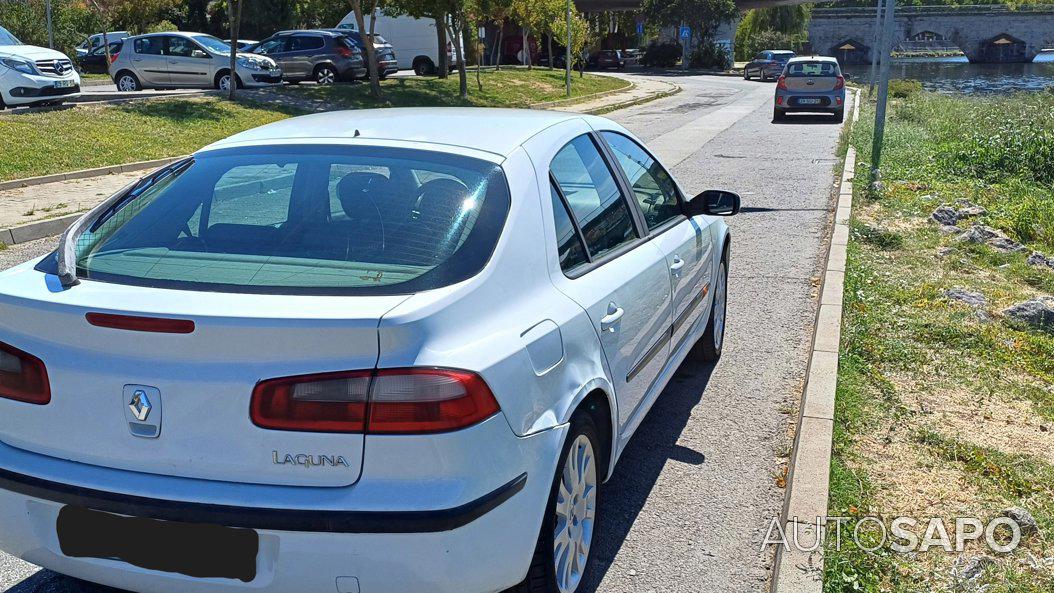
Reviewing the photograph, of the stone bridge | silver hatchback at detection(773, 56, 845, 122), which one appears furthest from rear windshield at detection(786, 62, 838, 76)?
the stone bridge

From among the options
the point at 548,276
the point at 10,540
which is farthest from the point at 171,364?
the point at 548,276

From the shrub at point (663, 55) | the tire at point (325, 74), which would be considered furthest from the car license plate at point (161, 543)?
the shrub at point (663, 55)

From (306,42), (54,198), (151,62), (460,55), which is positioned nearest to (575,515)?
(54,198)

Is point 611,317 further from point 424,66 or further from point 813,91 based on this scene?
point 424,66

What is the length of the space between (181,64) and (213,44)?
1017mm

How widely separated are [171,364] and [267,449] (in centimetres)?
34

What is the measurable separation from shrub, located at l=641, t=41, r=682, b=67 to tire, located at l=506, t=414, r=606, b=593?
6809 centimetres

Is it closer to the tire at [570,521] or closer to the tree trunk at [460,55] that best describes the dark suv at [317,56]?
the tree trunk at [460,55]

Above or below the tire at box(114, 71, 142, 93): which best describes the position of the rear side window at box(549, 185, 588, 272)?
above

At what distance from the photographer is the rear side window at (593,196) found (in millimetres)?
3715

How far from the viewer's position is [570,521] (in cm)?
324

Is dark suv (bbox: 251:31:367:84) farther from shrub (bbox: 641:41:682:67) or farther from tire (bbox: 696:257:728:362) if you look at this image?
shrub (bbox: 641:41:682:67)

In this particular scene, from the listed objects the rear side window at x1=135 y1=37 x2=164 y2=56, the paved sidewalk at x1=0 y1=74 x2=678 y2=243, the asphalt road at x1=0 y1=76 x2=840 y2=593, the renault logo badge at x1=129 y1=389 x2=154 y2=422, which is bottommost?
the asphalt road at x1=0 y1=76 x2=840 y2=593

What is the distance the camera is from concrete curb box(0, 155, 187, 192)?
1267 centimetres
